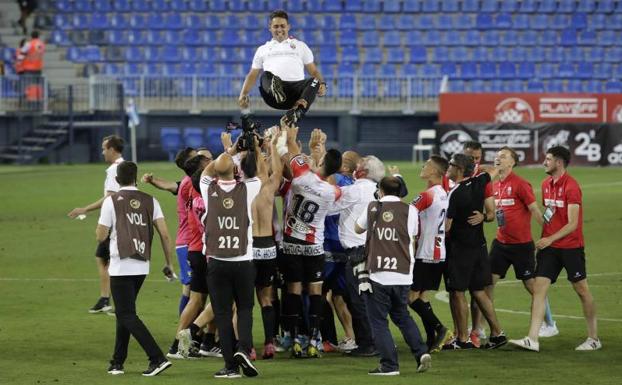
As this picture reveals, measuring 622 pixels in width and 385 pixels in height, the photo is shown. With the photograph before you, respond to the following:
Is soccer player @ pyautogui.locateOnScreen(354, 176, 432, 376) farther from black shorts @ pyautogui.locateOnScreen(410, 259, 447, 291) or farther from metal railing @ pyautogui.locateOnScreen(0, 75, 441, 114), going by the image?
metal railing @ pyautogui.locateOnScreen(0, 75, 441, 114)

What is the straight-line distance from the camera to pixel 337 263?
13344 mm

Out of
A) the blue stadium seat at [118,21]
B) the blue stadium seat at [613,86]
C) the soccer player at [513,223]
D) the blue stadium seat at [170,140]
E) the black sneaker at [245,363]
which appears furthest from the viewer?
the blue stadium seat at [118,21]

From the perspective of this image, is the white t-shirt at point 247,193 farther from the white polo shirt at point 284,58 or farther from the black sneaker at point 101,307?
the black sneaker at point 101,307

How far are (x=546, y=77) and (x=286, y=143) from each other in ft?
101

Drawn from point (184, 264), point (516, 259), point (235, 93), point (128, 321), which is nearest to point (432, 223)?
point (516, 259)

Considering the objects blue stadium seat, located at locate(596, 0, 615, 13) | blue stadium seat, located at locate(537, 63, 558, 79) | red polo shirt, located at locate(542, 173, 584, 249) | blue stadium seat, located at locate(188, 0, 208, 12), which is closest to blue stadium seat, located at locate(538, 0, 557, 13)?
blue stadium seat, located at locate(596, 0, 615, 13)

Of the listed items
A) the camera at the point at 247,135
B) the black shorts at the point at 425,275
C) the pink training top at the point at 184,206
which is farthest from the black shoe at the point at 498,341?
the camera at the point at 247,135

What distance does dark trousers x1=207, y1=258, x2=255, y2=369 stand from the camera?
11398 millimetres

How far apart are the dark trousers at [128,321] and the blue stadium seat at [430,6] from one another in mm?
34011

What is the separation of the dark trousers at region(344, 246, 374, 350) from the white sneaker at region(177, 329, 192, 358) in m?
1.69

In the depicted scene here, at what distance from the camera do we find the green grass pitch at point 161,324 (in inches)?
459

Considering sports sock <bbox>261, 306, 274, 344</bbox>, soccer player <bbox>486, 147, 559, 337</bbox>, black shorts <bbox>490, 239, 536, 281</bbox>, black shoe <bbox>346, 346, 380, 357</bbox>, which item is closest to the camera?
sports sock <bbox>261, 306, 274, 344</bbox>

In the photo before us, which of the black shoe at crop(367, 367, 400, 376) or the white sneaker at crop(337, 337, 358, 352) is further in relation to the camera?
the white sneaker at crop(337, 337, 358, 352)

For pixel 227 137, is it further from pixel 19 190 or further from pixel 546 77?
pixel 546 77
